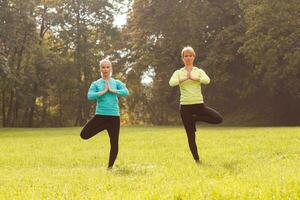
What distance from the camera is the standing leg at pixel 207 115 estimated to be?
11406mm

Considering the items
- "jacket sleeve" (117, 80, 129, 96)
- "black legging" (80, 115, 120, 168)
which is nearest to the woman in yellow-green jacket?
"jacket sleeve" (117, 80, 129, 96)

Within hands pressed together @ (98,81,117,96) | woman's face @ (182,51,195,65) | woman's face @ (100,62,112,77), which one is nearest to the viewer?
hands pressed together @ (98,81,117,96)

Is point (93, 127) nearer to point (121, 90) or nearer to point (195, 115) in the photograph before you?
point (121, 90)

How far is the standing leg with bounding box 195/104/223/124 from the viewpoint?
11.4 m

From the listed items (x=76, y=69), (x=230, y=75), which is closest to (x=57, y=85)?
Result: (x=76, y=69)

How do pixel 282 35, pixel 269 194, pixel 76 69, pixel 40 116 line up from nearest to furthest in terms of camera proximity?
pixel 269 194 → pixel 282 35 → pixel 76 69 → pixel 40 116

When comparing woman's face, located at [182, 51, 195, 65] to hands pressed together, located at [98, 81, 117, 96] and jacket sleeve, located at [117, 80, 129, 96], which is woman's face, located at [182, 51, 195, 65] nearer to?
jacket sleeve, located at [117, 80, 129, 96]

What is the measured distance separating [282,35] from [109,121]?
95.5 feet

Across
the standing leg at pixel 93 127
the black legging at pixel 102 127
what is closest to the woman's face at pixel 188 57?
the black legging at pixel 102 127

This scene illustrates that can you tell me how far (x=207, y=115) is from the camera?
11.5 meters

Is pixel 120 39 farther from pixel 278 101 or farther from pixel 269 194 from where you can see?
pixel 269 194

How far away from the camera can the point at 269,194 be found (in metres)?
6.60

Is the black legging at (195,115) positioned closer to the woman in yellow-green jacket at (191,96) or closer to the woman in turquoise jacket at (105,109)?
the woman in yellow-green jacket at (191,96)

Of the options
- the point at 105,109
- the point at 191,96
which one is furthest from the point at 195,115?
the point at 105,109
